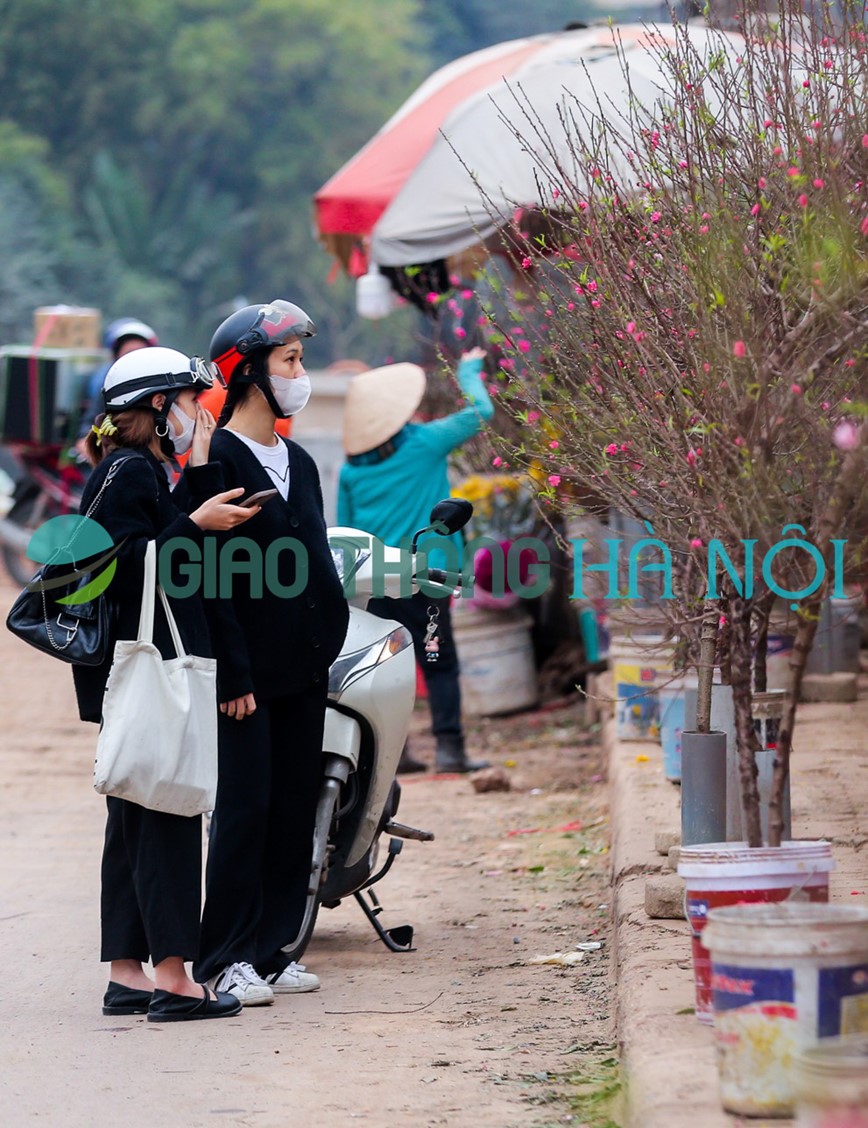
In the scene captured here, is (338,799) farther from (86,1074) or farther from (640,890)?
(86,1074)

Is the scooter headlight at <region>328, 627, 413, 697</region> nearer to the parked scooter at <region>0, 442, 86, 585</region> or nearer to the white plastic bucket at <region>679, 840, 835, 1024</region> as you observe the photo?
the white plastic bucket at <region>679, 840, 835, 1024</region>

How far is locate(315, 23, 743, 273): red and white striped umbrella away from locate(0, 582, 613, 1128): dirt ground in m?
2.91

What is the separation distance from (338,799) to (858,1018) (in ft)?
7.88

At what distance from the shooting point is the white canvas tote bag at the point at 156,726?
15.0 ft

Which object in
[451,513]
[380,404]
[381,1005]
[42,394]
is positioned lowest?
[381,1005]

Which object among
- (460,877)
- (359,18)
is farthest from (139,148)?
(460,877)

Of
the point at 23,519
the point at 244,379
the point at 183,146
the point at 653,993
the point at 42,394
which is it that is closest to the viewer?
the point at 653,993

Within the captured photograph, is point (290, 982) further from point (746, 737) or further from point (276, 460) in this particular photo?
point (746, 737)

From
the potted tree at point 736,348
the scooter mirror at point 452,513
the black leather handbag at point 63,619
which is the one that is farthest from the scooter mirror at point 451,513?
the black leather handbag at point 63,619

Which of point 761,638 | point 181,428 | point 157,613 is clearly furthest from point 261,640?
point 761,638

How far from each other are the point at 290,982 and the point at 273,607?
3.50 feet

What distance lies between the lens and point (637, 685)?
7547 mm

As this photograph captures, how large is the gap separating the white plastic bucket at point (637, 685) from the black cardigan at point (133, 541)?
111 inches

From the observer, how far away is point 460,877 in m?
6.81
